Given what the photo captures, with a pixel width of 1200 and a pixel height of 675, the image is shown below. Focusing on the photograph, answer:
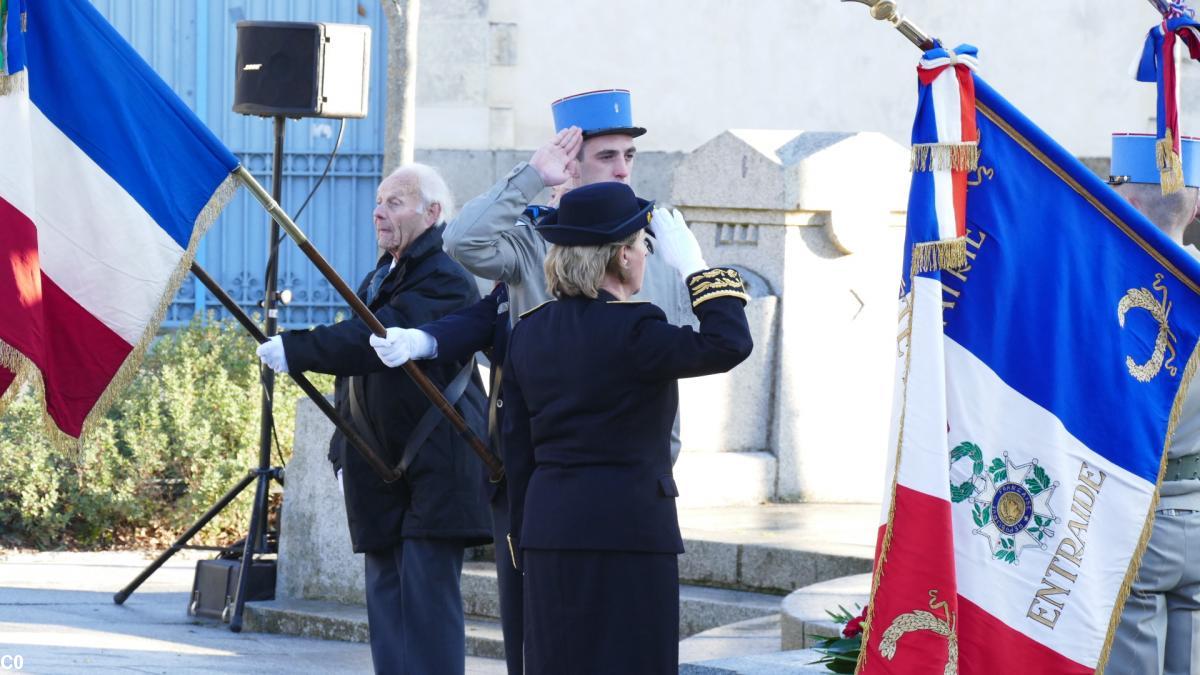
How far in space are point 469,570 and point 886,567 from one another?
13.0 feet

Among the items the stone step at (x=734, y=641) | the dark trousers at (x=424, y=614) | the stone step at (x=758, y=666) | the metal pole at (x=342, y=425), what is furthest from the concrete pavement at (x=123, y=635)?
the stone step at (x=758, y=666)

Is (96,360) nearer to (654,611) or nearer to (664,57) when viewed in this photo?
(654,611)

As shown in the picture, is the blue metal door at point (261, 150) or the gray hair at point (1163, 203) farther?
the blue metal door at point (261, 150)

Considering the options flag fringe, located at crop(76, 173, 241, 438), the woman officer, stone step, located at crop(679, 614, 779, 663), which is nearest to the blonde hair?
the woman officer

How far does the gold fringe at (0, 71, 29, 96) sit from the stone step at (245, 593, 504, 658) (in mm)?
3417

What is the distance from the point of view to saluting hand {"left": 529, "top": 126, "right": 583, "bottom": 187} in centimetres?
510

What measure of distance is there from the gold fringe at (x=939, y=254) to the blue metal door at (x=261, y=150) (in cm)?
937

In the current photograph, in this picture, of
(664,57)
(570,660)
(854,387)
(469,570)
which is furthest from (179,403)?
(570,660)

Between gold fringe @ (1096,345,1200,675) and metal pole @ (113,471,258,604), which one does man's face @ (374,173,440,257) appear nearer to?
gold fringe @ (1096,345,1200,675)

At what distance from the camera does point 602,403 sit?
4.32m

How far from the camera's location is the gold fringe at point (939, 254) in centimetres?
424

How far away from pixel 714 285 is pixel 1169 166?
1107 mm

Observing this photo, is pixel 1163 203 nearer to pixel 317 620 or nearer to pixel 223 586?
pixel 317 620

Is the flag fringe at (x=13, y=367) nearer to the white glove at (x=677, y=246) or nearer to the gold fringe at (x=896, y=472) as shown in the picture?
the white glove at (x=677, y=246)
